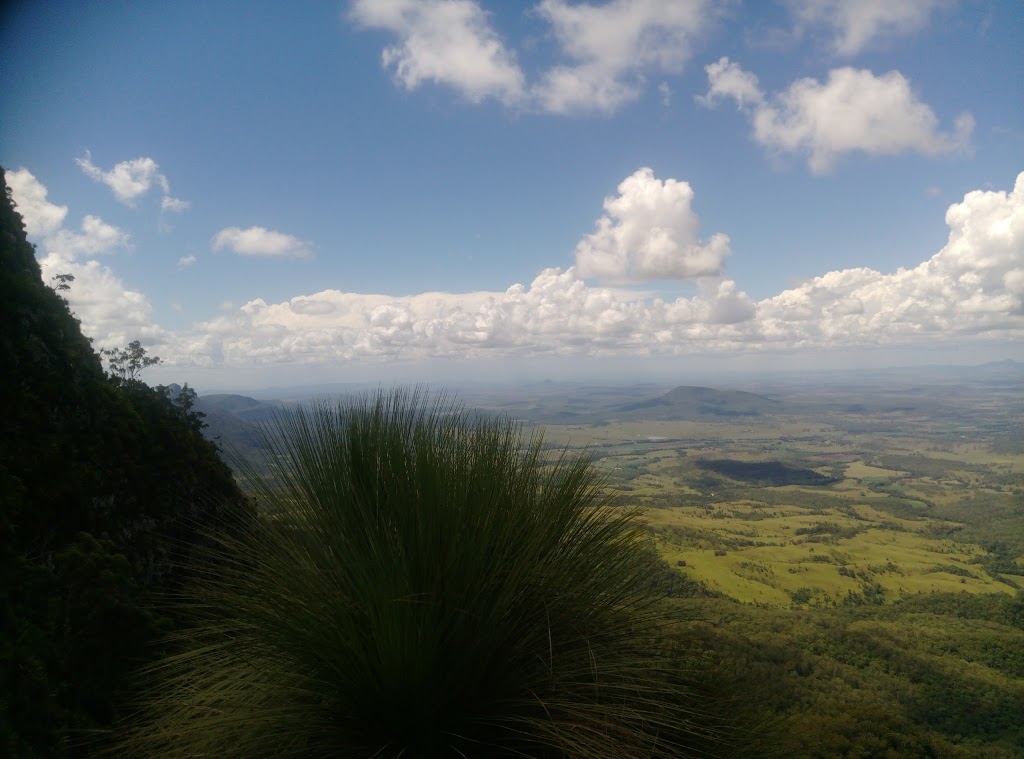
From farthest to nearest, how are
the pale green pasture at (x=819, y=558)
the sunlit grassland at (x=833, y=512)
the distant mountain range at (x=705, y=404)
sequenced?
the distant mountain range at (x=705, y=404) < the sunlit grassland at (x=833, y=512) < the pale green pasture at (x=819, y=558)

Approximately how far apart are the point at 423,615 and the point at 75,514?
207 inches

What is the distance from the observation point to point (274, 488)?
2949mm

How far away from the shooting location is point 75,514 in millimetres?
4984

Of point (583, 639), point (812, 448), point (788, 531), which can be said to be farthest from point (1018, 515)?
point (583, 639)

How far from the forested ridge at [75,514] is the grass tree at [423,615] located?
2.08ft

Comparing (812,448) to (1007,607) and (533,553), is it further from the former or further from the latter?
(533,553)

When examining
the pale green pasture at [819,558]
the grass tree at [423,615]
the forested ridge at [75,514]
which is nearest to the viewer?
the grass tree at [423,615]

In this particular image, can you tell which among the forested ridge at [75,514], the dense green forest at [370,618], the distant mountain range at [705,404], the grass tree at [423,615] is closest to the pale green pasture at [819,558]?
the forested ridge at [75,514]

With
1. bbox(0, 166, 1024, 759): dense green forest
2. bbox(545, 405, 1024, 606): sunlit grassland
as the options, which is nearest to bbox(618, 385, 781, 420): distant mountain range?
bbox(545, 405, 1024, 606): sunlit grassland

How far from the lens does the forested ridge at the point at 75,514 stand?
3.14m

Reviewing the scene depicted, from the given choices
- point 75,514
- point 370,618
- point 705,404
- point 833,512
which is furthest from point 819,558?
point 705,404

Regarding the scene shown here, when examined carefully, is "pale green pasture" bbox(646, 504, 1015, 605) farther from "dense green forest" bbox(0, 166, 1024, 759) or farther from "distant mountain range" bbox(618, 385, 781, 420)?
"distant mountain range" bbox(618, 385, 781, 420)

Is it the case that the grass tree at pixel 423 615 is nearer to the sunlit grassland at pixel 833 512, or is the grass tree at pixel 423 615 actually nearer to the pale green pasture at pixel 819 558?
the sunlit grassland at pixel 833 512

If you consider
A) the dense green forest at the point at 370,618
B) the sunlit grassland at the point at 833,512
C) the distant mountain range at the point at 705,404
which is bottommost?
the sunlit grassland at the point at 833,512
